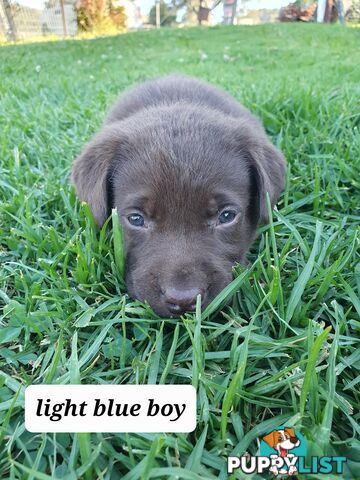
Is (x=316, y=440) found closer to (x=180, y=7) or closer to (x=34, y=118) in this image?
(x=34, y=118)

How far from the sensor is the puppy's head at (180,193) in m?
2.03

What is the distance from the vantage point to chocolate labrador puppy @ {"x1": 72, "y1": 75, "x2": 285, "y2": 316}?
2.03 m

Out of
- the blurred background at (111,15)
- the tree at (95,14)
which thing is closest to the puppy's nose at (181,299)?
the blurred background at (111,15)

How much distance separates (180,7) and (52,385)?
97.7ft

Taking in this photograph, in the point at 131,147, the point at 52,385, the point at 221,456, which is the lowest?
the point at 221,456

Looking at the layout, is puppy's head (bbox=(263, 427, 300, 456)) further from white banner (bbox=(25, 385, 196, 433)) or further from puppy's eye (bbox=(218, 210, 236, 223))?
puppy's eye (bbox=(218, 210, 236, 223))

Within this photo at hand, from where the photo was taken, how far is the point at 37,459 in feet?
4.64

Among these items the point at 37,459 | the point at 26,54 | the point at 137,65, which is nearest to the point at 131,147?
the point at 37,459

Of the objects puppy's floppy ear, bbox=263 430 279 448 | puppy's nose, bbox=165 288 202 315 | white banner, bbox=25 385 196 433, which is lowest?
puppy's floppy ear, bbox=263 430 279 448

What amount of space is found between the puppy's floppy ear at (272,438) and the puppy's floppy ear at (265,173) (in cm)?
118

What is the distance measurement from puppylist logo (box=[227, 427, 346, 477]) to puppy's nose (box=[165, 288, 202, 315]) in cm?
59

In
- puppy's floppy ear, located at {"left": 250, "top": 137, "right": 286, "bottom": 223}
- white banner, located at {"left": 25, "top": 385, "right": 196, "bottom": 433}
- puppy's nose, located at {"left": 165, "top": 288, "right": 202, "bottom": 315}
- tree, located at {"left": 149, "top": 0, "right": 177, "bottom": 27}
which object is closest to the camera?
white banner, located at {"left": 25, "top": 385, "right": 196, "bottom": 433}

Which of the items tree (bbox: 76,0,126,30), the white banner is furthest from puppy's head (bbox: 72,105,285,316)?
tree (bbox: 76,0,126,30)

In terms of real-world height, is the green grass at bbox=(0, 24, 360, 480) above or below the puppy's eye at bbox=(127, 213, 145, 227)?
below
